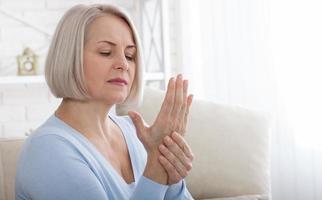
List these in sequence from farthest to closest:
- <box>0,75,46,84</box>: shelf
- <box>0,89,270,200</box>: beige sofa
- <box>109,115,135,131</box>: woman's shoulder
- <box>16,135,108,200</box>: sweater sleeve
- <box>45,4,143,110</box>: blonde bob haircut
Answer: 1. <box>0,75,46,84</box>: shelf
2. <box>0,89,270,200</box>: beige sofa
3. <box>109,115,135,131</box>: woman's shoulder
4. <box>45,4,143,110</box>: blonde bob haircut
5. <box>16,135,108,200</box>: sweater sleeve

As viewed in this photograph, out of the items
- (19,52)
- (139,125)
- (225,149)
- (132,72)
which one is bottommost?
(225,149)

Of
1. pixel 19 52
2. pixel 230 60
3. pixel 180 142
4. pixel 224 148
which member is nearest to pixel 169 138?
pixel 180 142

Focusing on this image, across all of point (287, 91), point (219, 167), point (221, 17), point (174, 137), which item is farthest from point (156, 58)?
point (174, 137)

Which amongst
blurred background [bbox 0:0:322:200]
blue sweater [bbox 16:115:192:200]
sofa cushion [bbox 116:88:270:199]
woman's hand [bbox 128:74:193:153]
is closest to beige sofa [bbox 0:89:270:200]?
sofa cushion [bbox 116:88:270:199]

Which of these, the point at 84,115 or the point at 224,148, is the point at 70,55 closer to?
the point at 84,115

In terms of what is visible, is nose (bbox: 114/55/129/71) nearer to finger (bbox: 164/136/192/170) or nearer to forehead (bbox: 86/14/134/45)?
forehead (bbox: 86/14/134/45)

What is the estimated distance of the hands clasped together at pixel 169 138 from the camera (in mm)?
1153

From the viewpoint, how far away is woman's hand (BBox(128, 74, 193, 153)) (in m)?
1.15

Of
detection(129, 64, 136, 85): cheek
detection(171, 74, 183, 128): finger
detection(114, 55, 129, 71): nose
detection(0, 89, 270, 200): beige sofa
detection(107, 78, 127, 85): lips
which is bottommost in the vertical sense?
detection(0, 89, 270, 200): beige sofa

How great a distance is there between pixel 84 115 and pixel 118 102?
9 centimetres

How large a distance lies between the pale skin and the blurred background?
2.10 feet

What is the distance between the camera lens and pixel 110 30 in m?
1.29

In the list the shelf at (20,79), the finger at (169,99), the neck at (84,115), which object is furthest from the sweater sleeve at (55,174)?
the shelf at (20,79)

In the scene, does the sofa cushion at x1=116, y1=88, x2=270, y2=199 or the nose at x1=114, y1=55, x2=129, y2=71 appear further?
the sofa cushion at x1=116, y1=88, x2=270, y2=199
